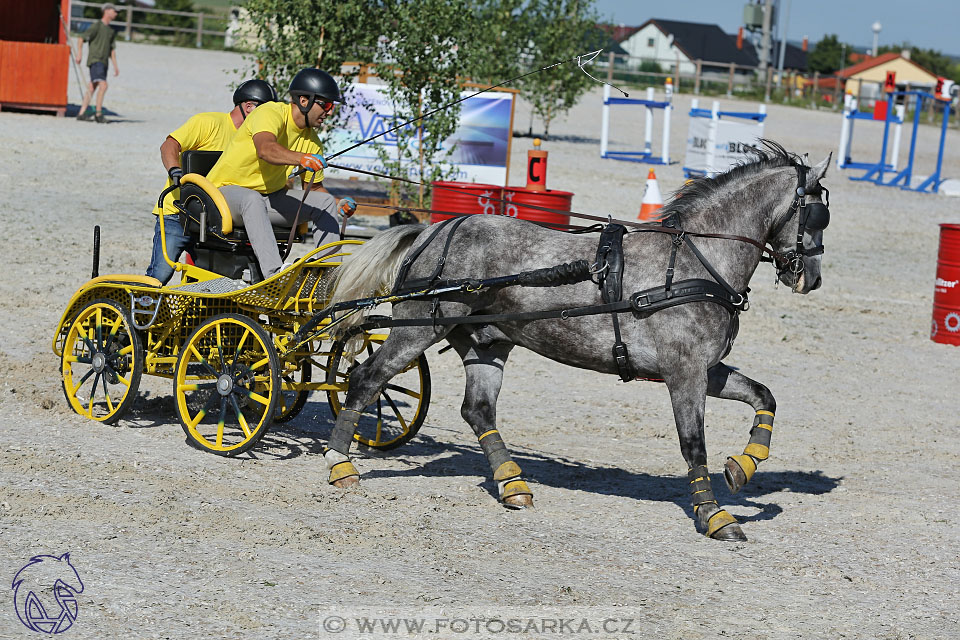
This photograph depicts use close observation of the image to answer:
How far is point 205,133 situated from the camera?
819 cm

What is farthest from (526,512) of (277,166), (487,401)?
(277,166)

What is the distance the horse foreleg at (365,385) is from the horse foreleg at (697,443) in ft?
4.56

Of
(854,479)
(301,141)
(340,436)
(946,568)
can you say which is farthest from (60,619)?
(854,479)

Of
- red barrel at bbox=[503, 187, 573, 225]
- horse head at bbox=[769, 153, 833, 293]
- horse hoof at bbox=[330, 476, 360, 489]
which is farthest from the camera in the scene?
red barrel at bbox=[503, 187, 573, 225]

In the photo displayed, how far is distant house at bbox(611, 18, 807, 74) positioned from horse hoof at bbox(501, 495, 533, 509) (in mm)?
94067

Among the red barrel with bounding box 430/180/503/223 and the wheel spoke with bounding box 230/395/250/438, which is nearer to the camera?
the wheel spoke with bounding box 230/395/250/438

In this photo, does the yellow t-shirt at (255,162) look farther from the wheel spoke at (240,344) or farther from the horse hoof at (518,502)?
the horse hoof at (518,502)

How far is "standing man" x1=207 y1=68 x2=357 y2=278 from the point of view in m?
6.82

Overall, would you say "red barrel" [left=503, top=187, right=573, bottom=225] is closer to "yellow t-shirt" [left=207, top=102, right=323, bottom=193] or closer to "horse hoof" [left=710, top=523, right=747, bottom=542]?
"yellow t-shirt" [left=207, top=102, right=323, bottom=193]

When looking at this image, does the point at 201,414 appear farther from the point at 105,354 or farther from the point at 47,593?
the point at 47,593

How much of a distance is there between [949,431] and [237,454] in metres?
5.27

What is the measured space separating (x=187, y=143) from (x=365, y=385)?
8.52 feet

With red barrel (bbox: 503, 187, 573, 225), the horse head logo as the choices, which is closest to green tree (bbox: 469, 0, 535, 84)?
red barrel (bbox: 503, 187, 573, 225)

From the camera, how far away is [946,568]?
5.74 meters
